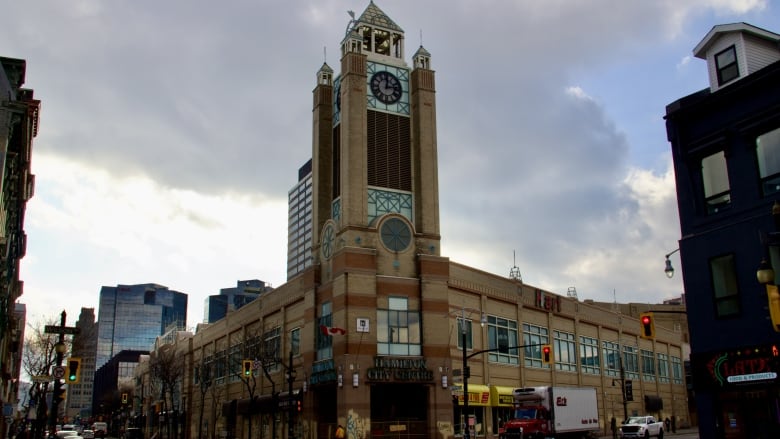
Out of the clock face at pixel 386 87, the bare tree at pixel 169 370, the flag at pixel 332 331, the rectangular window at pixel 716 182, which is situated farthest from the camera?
the bare tree at pixel 169 370

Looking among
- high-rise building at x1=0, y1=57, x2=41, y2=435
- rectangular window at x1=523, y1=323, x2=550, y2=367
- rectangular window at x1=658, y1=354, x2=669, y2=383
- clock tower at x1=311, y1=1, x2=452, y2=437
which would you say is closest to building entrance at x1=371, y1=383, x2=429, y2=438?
clock tower at x1=311, y1=1, x2=452, y2=437

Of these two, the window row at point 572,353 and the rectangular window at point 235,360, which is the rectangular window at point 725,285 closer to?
the window row at point 572,353

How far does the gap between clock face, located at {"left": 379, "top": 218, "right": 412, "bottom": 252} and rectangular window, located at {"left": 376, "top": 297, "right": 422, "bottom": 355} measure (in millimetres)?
4211

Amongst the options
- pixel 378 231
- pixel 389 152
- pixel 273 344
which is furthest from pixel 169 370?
pixel 389 152

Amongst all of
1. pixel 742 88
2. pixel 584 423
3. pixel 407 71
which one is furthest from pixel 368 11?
pixel 742 88

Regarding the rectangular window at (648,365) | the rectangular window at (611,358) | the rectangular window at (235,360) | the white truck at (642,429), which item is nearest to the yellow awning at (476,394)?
the white truck at (642,429)

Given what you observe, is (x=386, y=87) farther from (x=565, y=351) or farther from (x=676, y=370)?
(x=676, y=370)

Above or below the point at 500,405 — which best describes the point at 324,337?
above

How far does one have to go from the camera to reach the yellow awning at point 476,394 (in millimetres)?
56459

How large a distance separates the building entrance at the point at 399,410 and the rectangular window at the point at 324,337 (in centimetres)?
439

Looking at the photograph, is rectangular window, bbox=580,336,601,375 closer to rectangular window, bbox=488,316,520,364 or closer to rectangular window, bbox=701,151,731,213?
rectangular window, bbox=488,316,520,364

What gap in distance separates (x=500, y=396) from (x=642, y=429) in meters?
11.2

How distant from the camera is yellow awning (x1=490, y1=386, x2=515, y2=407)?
195 feet

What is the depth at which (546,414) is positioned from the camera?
4675 centimetres
